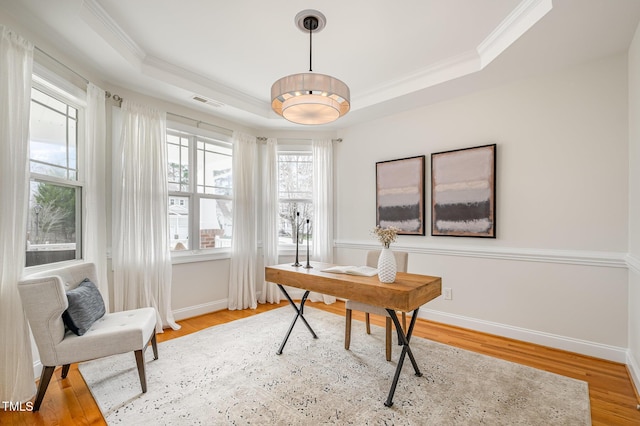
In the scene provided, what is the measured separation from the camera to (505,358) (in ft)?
8.71

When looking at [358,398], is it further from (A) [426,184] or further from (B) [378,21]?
(B) [378,21]

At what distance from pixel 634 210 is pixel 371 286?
85.7 inches

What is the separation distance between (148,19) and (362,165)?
296 centimetres

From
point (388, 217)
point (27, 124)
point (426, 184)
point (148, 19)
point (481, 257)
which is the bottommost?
point (481, 257)

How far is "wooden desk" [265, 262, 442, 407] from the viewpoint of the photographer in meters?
1.99

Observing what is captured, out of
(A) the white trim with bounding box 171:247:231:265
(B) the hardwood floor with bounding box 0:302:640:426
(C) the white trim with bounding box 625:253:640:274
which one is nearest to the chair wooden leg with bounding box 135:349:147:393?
(B) the hardwood floor with bounding box 0:302:640:426

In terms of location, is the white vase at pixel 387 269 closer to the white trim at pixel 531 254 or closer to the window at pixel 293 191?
the white trim at pixel 531 254

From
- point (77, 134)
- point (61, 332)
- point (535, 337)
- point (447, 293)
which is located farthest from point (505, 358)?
point (77, 134)

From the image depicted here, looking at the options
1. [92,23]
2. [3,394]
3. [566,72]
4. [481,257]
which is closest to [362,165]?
[481,257]

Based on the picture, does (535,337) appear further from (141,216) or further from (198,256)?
(141,216)

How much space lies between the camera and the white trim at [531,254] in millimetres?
2594

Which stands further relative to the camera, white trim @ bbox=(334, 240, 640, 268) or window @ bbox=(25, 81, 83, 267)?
white trim @ bbox=(334, 240, 640, 268)

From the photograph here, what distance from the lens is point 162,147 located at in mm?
3457

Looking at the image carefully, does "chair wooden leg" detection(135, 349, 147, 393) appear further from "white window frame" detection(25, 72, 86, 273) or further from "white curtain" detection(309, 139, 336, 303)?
"white curtain" detection(309, 139, 336, 303)
